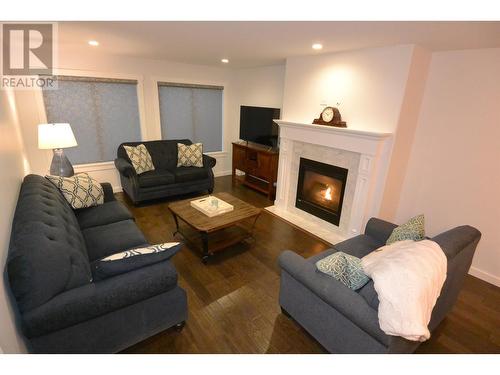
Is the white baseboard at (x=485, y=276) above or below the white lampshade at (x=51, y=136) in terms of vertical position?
below

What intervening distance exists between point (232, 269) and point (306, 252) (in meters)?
0.95

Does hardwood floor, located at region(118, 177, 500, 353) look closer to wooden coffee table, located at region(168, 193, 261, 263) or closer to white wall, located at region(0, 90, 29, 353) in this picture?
wooden coffee table, located at region(168, 193, 261, 263)

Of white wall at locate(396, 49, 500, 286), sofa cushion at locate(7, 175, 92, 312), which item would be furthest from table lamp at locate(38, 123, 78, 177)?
white wall at locate(396, 49, 500, 286)

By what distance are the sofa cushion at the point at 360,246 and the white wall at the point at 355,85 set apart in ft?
4.07

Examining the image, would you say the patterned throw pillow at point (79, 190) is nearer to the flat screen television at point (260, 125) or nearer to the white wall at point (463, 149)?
the flat screen television at point (260, 125)

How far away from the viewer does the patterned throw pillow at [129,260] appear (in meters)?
1.55

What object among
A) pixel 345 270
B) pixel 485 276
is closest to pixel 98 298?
pixel 345 270

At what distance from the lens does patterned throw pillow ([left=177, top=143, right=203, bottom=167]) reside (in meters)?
4.62

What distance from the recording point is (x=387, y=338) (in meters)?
1.37

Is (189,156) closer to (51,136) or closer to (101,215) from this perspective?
(51,136)

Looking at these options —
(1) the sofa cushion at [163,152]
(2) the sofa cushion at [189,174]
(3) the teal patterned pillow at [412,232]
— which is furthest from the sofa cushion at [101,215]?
(3) the teal patterned pillow at [412,232]

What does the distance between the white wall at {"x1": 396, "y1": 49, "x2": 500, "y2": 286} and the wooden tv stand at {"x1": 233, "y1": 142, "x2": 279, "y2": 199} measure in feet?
7.11
